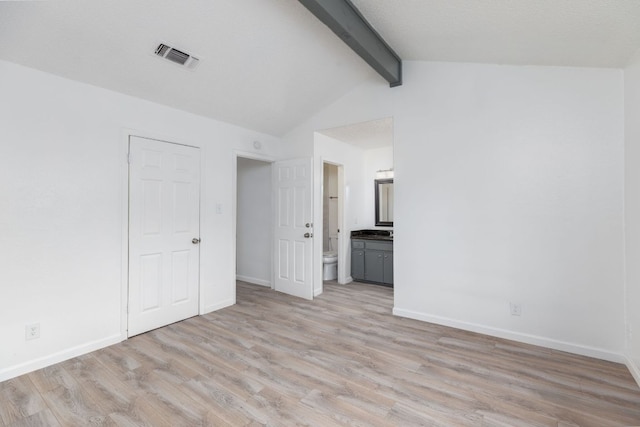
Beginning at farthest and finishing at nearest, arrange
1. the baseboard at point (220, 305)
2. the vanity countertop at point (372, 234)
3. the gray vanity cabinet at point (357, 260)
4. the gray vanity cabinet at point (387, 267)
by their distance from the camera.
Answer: the gray vanity cabinet at point (357, 260) < the vanity countertop at point (372, 234) < the gray vanity cabinet at point (387, 267) < the baseboard at point (220, 305)

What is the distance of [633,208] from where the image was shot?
230cm

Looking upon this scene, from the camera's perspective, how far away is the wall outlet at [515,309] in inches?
113

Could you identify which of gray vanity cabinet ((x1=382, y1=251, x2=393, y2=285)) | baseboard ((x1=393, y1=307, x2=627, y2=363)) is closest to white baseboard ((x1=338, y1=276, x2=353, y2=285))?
gray vanity cabinet ((x1=382, y1=251, x2=393, y2=285))

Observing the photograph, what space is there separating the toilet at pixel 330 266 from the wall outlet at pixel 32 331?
12.1 ft

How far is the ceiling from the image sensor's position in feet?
6.67

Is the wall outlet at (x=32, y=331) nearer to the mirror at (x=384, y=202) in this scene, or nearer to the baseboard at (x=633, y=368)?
the baseboard at (x=633, y=368)

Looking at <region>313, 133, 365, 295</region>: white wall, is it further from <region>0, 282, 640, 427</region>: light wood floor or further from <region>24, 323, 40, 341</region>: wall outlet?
<region>24, 323, 40, 341</region>: wall outlet

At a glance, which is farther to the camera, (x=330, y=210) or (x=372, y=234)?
(x=330, y=210)

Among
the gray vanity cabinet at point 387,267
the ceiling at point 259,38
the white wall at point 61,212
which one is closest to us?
the ceiling at point 259,38

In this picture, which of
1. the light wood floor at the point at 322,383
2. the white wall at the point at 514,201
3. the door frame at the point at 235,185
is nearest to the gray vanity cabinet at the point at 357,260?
the door frame at the point at 235,185

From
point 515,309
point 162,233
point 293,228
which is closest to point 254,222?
point 293,228

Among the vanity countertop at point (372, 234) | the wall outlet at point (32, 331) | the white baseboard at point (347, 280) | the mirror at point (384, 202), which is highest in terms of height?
the mirror at point (384, 202)

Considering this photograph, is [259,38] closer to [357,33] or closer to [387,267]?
[357,33]

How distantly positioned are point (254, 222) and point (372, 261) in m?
2.09
